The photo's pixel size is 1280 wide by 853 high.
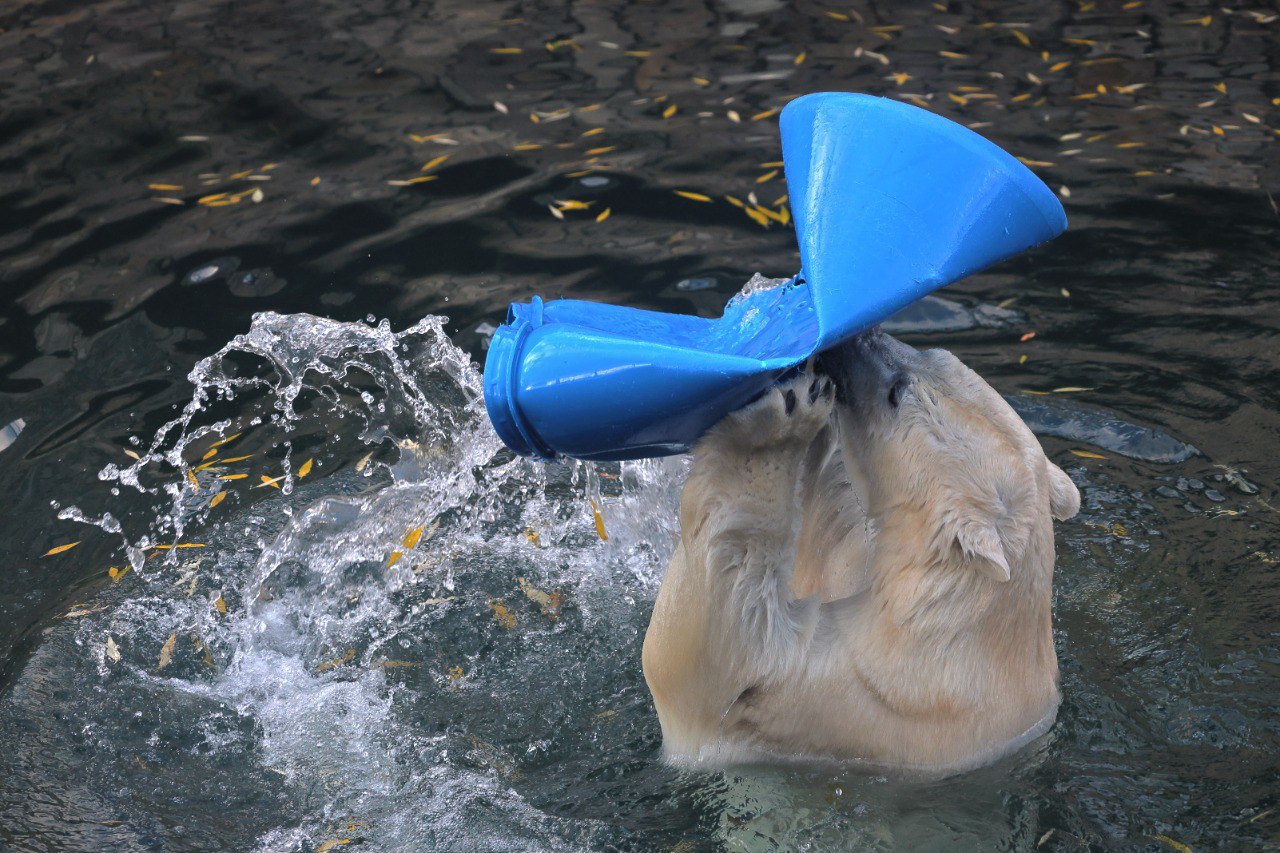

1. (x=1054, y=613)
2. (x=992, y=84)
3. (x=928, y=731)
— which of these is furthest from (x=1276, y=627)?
(x=992, y=84)

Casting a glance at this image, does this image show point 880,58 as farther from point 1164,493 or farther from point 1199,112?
point 1164,493

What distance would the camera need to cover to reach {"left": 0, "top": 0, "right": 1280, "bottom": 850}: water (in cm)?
382

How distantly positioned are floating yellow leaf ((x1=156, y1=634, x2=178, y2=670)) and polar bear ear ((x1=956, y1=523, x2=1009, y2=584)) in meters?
2.82

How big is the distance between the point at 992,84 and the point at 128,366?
605 cm

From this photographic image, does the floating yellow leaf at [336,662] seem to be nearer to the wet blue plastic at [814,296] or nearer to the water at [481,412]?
the water at [481,412]

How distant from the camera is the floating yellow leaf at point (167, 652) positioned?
4.50 metres

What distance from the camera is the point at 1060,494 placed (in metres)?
3.30

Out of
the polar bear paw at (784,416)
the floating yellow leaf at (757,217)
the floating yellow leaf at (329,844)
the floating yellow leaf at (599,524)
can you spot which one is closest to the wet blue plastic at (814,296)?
the polar bear paw at (784,416)

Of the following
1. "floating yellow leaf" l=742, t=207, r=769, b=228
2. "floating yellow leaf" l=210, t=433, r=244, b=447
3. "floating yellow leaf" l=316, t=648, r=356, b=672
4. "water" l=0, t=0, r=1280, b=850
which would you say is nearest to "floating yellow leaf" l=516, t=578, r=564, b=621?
"water" l=0, t=0, r=1280, b=850

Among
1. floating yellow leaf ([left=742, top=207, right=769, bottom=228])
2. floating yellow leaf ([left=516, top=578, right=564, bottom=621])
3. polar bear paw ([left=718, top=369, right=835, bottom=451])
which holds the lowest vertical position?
floating yellow leaf ([left=516, top=578, right=564, bottom=621])

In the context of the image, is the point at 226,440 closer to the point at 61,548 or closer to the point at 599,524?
the point at 61,548

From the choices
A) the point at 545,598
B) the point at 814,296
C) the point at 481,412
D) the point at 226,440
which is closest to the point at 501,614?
the point at 545,598

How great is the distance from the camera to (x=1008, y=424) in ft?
10.3

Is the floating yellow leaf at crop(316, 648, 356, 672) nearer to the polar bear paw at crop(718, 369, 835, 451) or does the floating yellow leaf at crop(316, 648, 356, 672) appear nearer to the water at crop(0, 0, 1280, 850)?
the water at crop(0, 0, 1280, 850)
